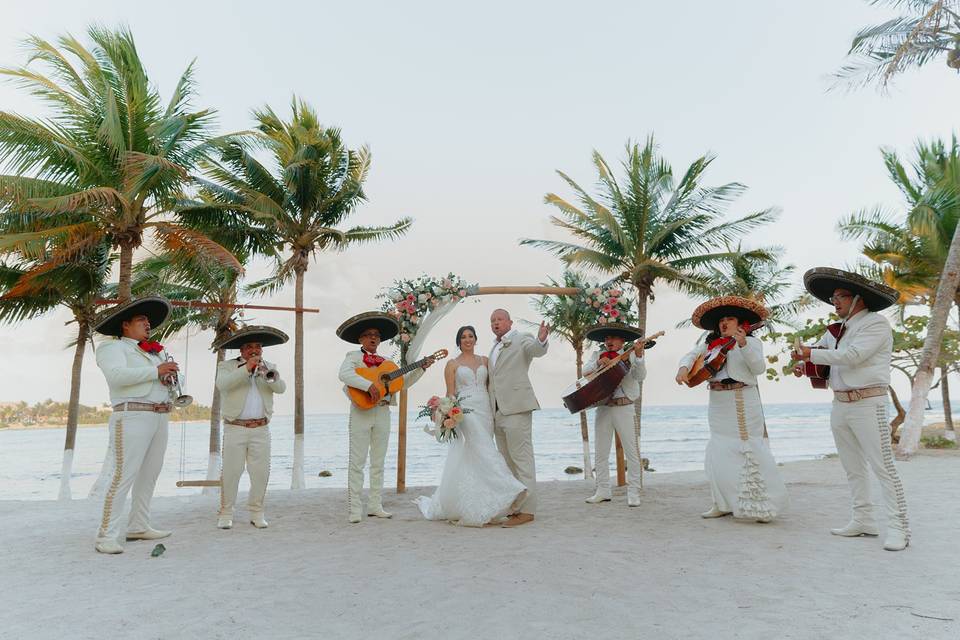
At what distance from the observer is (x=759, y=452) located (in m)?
6.90

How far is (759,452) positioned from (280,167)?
12.0 metres

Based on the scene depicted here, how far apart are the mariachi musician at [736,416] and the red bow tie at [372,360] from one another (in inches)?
132

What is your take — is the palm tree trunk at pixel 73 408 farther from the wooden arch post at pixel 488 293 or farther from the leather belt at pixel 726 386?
the leather belt at pixel 726 386

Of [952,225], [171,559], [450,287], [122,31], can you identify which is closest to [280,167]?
[122,31]

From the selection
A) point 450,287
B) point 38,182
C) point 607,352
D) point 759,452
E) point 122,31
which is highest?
point 122,31

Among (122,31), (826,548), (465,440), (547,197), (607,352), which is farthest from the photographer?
(547,197)

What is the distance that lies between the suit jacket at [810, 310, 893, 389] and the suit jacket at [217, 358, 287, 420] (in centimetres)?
529

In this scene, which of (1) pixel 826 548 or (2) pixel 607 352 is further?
→ (2) pixel 607 352

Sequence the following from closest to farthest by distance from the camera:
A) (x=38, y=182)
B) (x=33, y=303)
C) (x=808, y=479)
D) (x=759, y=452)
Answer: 1. (x=759, y=452)
2. (x=808, y=479)
3. (x=38, y=182)
4. (x=33, y=303)

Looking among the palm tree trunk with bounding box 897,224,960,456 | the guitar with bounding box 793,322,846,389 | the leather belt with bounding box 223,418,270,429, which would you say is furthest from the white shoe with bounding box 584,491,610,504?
the palm tree trunk with bounding box 897,224,960,456

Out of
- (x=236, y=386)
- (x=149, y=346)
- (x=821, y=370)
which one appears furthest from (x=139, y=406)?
(x=821, y=370)

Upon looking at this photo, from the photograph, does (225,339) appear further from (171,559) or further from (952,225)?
(952,225)

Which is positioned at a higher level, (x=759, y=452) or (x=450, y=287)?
(x=450, y=287)

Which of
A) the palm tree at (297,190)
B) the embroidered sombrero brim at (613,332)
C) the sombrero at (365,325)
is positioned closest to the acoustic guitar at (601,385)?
the embroidered sombrero brim at (613,332)
